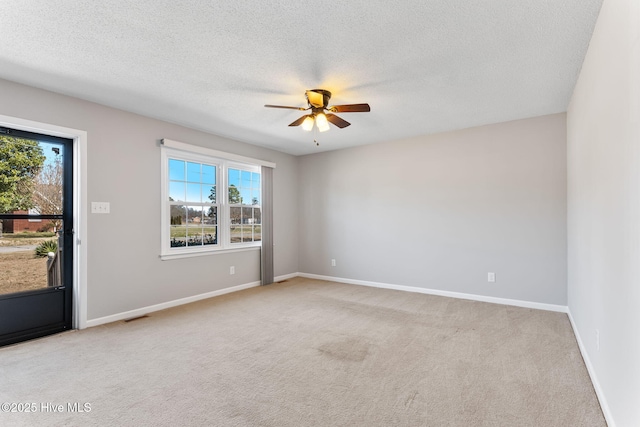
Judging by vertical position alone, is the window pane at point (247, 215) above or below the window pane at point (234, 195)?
below

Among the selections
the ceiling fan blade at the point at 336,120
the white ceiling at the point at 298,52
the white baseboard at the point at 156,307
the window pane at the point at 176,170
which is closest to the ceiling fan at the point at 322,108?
the ceiling fan blade at the point at 336,120

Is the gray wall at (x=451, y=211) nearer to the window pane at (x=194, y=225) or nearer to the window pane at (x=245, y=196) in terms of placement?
the window pane at (x=245, y=196)

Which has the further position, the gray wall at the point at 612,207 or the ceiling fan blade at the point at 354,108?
the ceiling fan blade at the point at 354,108

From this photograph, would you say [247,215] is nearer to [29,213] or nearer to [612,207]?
[29,213]

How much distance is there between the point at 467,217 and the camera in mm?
4645

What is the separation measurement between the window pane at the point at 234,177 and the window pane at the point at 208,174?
0.32 metres

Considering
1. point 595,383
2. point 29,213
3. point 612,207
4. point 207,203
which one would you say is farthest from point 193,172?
point 595,383

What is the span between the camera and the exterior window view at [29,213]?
10.1 feet

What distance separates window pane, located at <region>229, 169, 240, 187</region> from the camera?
5289 mm

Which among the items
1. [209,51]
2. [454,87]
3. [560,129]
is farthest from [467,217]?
[209,51]

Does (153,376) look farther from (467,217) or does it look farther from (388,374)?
(467,217)

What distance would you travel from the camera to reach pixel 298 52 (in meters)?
2.51

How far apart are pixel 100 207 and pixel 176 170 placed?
1162 mm

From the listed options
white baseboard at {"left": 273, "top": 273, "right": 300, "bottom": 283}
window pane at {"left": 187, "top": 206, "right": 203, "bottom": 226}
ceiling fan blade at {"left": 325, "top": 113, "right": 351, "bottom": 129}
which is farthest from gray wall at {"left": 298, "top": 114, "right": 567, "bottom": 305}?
window pane at {"left": 187, "top": 206, "right": 203, "bottom": 226}
